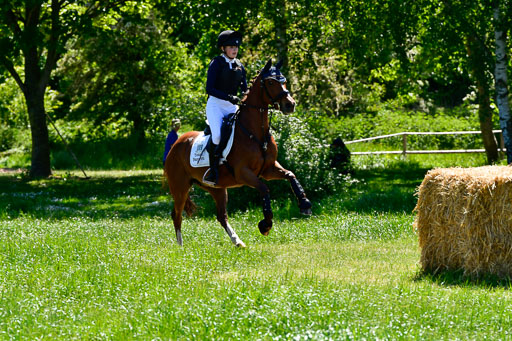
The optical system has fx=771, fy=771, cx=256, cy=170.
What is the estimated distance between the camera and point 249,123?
12.2 metres

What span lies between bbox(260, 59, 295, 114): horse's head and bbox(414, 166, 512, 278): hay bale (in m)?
2.40

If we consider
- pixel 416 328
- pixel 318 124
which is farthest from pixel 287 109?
pixel 318 124

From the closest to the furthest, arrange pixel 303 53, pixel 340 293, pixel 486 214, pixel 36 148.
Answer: pixel 340 293 → pixel 486 214 → pixel 303 53 → pixel 36 148

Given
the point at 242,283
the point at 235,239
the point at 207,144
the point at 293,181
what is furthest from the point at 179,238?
the point at 242,283

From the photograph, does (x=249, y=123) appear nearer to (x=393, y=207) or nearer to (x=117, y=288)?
(x=117, y=288)

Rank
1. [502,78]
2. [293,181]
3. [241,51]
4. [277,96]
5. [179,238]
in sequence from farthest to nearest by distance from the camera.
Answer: [241,51]
[502,78]
[179,238]
[293,181]
[277,96]

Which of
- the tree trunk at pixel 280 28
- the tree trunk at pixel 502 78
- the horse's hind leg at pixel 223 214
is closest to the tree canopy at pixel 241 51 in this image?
the tree trunk at pixel 280 28

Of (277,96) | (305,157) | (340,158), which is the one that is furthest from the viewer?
(340,158)

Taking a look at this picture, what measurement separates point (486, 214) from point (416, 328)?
3158 millimetres

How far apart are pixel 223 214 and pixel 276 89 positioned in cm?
285

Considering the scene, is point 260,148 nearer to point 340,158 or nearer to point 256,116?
point 256,116

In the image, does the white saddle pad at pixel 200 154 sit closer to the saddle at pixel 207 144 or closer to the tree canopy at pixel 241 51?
the saddle at pixel 207 144

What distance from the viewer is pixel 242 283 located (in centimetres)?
877

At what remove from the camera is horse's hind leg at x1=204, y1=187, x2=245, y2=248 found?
42.5ft
